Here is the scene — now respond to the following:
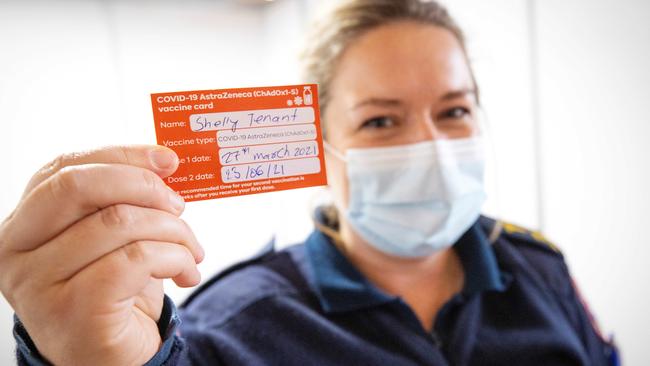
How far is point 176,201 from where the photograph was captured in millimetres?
426

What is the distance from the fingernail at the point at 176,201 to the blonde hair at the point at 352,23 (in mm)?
474

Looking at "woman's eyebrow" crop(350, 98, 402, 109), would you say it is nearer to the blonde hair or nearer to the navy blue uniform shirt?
the blonde hair

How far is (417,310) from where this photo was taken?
0.89 meters

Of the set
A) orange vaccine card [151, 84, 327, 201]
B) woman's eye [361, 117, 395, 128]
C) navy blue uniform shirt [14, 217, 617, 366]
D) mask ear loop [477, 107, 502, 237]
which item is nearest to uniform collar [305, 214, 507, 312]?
navy blue uniform shirt [14, 217, 617, 366]

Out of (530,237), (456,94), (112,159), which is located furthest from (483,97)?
(112,159)

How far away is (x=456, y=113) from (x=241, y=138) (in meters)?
0.55

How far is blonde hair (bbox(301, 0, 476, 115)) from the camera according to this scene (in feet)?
2.77

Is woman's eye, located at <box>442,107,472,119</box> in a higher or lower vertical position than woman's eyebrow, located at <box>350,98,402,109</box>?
lower

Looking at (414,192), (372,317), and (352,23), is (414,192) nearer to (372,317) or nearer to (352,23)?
(372,317)

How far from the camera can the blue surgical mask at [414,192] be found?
0.74 m

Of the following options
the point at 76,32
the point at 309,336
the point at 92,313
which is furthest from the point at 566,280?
the point at 76,32

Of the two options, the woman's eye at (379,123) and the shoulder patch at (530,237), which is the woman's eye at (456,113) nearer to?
the woman's eye at (379,123)

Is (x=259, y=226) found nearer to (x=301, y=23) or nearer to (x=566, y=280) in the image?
(x=301, y=23)

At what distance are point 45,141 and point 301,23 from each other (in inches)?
30.6
